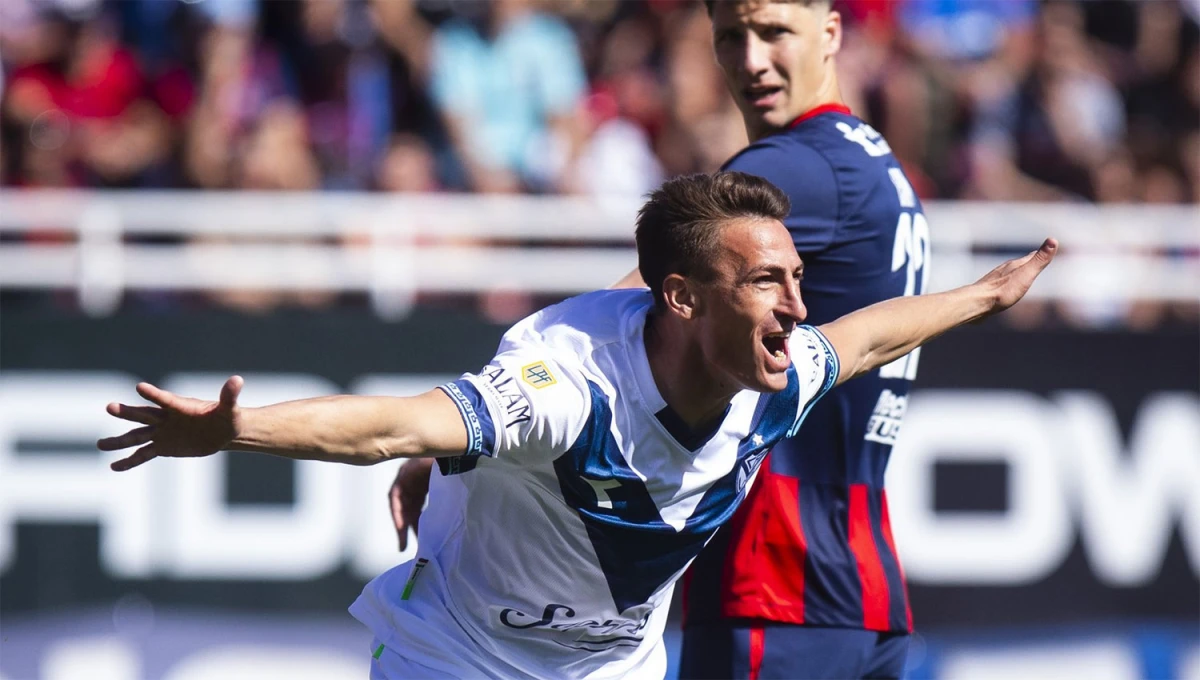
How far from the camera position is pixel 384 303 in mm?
9562

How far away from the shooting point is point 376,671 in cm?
408

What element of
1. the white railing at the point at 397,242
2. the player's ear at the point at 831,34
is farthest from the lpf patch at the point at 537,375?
the white railing at the point at 397,242

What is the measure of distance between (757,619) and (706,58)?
6.51m

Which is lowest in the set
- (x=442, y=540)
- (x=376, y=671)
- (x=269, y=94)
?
(x=376, y=671)

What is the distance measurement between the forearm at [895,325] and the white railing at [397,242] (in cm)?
523

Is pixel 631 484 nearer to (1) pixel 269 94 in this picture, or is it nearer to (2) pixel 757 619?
(2) pixel 757 619

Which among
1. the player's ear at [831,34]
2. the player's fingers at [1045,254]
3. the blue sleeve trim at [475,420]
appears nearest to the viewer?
the blue sleeve trim at [475,420]

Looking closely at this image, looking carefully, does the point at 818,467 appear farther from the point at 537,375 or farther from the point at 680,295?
the point at 537,375

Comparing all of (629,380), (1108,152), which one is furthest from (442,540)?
(1108,152)

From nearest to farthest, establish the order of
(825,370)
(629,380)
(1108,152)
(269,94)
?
1. (629,380)
2. (825,370)
3. (269,94)
4. (1108,152)

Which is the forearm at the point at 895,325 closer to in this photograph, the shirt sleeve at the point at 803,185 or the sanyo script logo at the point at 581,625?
the shirt sleeve at the point at 803,185

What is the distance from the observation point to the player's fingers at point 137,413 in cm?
299

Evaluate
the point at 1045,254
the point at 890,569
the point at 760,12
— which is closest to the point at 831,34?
the point at 760,12

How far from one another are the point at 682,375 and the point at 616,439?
0.23m
